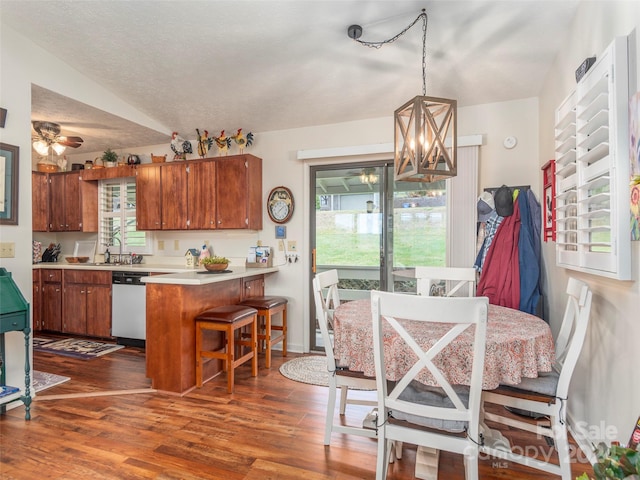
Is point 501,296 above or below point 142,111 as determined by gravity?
below

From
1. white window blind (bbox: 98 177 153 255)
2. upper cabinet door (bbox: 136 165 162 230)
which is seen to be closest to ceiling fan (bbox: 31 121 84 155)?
upper cabinet door (bbox: 136 165 162 230)

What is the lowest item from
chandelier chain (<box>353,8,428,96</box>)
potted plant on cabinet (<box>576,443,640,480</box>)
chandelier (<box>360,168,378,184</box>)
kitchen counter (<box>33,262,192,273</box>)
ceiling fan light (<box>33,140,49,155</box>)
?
potted plant on cabinet (<box>576,443,640,480</box>)

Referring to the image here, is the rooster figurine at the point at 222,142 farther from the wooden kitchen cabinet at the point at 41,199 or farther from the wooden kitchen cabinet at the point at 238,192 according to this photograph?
the wooden kitchen cabinet at the point at 41,199

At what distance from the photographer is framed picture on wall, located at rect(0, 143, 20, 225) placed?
2.53 meters

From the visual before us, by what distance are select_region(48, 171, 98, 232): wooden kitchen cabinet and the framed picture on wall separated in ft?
7.69

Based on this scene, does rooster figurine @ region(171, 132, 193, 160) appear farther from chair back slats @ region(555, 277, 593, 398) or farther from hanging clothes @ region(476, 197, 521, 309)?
chair back slats @ region(555, 277, 593, 398)

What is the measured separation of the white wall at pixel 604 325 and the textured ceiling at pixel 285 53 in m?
0.29

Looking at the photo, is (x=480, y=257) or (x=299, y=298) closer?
(x=480, y=257)

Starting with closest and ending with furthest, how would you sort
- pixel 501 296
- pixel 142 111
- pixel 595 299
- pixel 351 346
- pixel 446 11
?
pixel 351 346 → pixel 595 299 → pixel 446 11 → pixel 501 296 → pixel 142 111

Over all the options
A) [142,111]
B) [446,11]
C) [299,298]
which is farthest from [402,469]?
[142,111]

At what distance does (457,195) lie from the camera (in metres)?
3.29

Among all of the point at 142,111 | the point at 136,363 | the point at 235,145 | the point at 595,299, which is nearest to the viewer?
the point at 595,299

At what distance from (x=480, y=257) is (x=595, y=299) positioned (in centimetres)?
112

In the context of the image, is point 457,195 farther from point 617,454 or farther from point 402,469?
point 617,454
